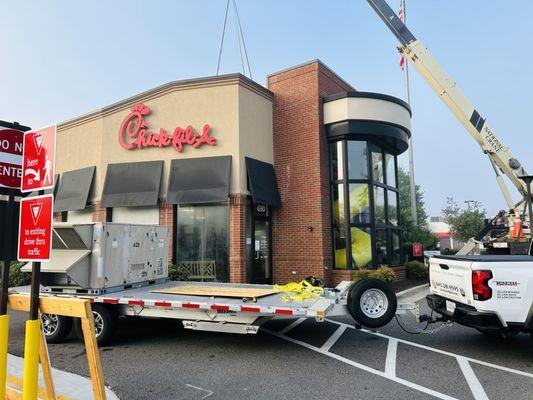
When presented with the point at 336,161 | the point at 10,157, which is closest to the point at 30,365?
the point at 10,157

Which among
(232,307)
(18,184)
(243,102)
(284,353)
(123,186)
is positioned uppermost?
(243,102)

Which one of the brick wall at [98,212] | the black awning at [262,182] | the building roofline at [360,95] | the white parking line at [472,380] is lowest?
the white parking line at [472,380]

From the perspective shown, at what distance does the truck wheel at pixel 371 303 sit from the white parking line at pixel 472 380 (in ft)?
3.64

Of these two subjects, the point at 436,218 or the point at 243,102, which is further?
the point at 436,218

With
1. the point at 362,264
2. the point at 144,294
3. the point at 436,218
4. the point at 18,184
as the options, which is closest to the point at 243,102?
the point at 362,264

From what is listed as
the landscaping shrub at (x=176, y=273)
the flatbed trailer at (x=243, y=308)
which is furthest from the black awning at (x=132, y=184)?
the flatbed trailer at (x=243, y=308)

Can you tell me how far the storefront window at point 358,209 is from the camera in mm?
13258

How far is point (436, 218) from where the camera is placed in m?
100

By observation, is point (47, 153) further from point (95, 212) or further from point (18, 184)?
point (95, 212)

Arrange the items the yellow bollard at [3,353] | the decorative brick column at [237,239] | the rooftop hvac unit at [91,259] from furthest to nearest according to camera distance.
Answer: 1. the decorative brick column at [237,239]
2. the rooftop hvac unit at [91,259]
3. the yellow bollard at [3,353]

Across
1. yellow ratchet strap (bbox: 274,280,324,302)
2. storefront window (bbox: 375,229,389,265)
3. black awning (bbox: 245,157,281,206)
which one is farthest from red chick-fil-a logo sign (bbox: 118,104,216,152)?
yellow ratchet strap (bbox: 274,280,324,302)

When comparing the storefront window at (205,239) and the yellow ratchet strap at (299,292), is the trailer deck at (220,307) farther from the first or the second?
the storefront window at (205,239)

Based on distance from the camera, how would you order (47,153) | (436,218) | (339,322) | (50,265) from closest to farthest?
(47,153)
(50,265)
(339,322)
(436,218)

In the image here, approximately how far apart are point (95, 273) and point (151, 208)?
6.92m
